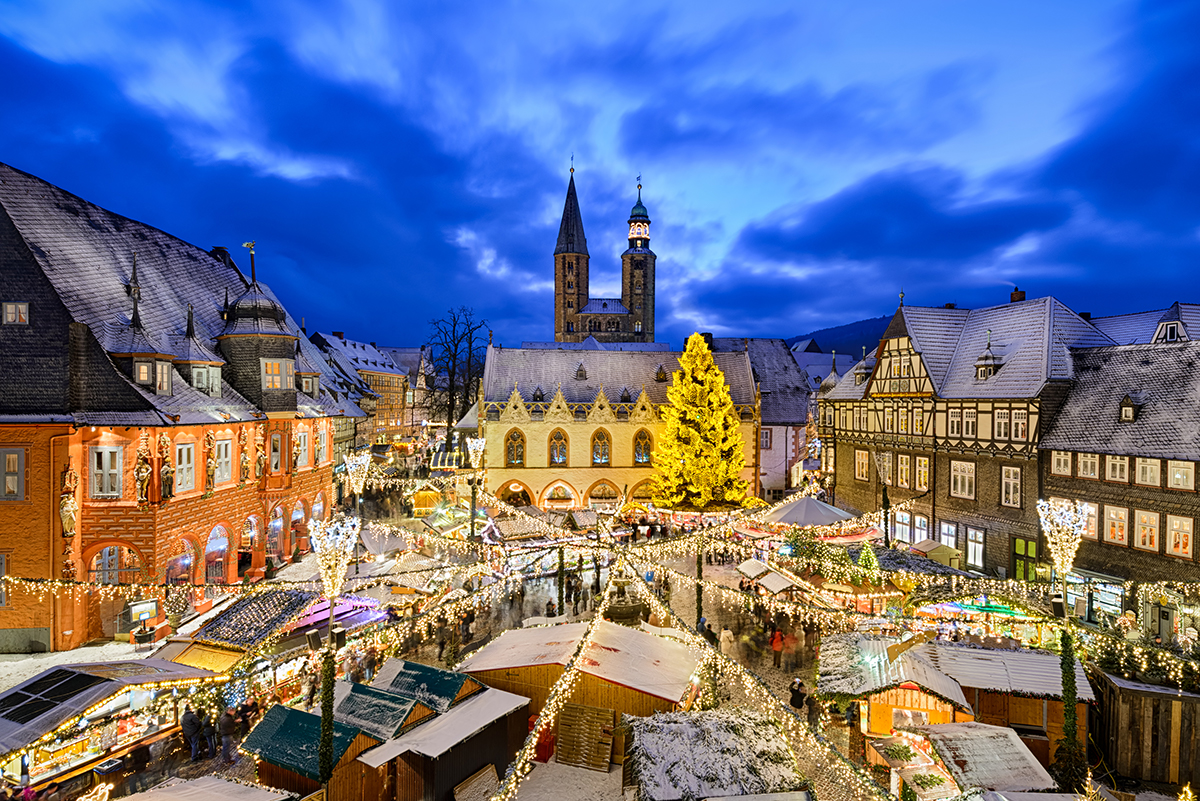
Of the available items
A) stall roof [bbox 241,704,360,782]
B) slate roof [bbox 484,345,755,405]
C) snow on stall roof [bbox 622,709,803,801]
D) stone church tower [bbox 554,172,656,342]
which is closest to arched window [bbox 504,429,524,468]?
slate roof [bbox 484,345,755,405]

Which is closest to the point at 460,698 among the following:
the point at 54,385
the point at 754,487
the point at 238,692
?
the point at 238,692

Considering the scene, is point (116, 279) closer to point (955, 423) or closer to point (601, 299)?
point (955, 423)

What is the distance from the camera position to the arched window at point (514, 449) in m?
39.1

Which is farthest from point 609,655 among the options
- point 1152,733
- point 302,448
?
point 302,448

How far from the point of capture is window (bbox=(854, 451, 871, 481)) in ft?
113

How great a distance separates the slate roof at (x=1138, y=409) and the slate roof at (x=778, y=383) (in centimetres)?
2253

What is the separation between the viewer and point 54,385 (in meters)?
19.7

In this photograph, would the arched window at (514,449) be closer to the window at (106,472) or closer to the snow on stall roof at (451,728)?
the window at (106,472)

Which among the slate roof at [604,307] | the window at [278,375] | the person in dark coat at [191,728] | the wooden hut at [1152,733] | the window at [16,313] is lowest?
the person in dark coat at [191,728]

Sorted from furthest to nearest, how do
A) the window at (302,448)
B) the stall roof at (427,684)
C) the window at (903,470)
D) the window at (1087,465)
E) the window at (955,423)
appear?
the window at (903,470) < the window at (302,448) < the window at (955,423) < the window at (1087,465) < the stall roof at (427,684)

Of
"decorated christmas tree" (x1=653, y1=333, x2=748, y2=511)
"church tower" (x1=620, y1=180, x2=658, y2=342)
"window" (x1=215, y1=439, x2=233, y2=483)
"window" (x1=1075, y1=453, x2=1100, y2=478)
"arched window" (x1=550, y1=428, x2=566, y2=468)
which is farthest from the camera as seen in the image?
"church tower" (x1=620, y1=180, x2=658, y2=342)

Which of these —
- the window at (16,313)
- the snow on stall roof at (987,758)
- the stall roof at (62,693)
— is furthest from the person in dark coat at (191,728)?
the snow on stall roof at (987,758)

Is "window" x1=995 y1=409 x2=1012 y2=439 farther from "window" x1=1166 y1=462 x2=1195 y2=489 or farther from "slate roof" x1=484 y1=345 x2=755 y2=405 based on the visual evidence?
"slate roof" x1=484 y1=345 x2=755 y2=405

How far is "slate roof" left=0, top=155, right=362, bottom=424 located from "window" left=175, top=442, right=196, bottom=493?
1478 mm
